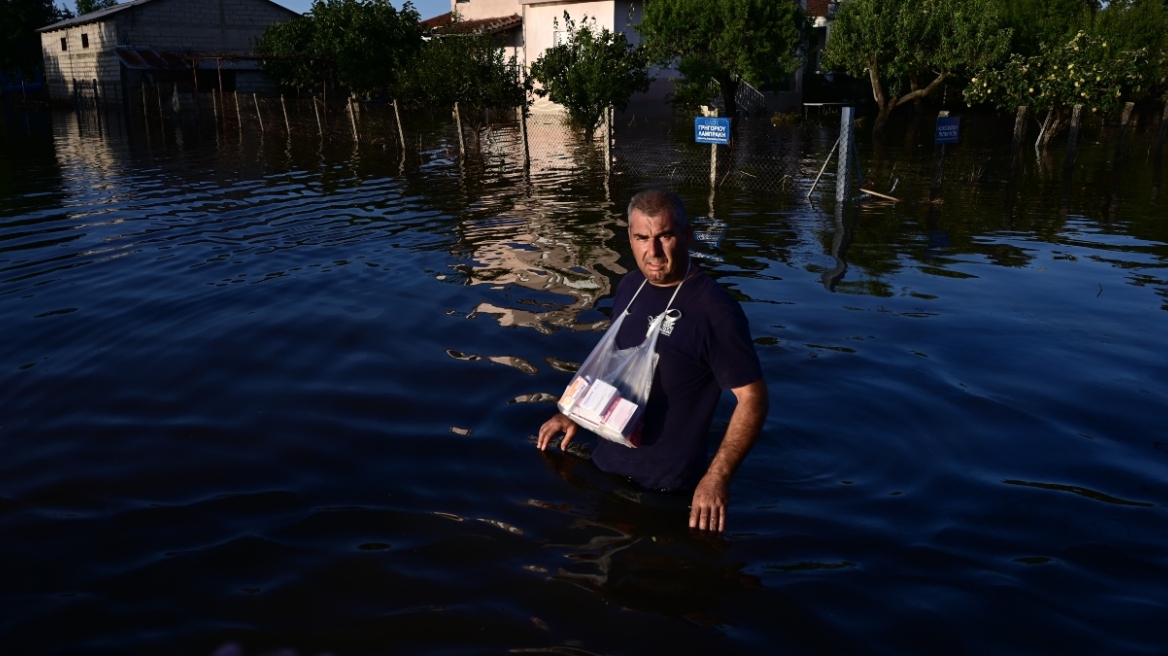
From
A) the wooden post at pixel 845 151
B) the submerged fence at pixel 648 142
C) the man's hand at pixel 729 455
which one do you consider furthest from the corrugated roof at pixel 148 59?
the man's hand at pixel 729 455

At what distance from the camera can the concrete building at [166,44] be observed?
48938 millimetres

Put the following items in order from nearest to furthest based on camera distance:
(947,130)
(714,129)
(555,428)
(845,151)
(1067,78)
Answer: (555,428) → (845,151) → (947,130) → (714,129) → (1067,78)

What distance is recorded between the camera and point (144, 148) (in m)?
30.0

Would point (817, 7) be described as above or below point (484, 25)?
above

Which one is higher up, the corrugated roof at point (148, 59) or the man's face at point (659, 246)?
the corrugated roof at point (148, 59)

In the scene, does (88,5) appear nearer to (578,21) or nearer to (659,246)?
(578,21)

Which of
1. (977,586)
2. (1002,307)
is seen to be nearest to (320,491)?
(977,586)

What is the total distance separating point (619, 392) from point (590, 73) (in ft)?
66.4

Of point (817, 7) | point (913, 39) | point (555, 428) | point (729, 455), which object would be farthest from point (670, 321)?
point (817, 7)

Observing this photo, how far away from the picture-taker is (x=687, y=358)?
14.6 ft

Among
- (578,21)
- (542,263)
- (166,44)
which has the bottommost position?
(542,263)

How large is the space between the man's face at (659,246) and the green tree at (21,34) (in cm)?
6934

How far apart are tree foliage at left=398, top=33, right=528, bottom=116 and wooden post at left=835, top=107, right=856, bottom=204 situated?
10651 mm

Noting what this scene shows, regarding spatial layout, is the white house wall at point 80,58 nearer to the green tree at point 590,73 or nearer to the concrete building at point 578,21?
the concrete building at point 578,21
